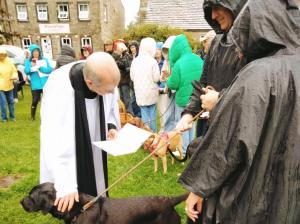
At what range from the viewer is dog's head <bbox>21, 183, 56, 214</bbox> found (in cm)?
248

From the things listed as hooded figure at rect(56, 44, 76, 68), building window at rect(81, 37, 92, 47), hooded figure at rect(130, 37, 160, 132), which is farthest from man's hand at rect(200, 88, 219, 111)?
building window at rect(81, 37, 92, 47)

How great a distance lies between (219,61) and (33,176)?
159 inches

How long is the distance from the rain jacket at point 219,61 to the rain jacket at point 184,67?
222cm

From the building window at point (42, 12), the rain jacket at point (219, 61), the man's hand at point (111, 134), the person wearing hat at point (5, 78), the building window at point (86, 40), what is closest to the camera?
the rain jacket at point (219, 61)

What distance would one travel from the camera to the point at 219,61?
8.51 ft

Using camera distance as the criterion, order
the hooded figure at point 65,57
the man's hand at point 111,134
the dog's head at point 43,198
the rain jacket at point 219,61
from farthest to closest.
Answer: the hooded figure at point 65,57, the man's hand at point 111,134, the dog's head at point 43,198, the rain jacket at point 219,61

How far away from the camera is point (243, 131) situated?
57.4 inches

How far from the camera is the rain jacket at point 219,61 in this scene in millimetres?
2291

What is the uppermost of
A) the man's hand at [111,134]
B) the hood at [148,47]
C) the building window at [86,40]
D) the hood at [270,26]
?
the hood at [270,26]

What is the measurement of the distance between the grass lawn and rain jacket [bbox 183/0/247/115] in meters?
1.96

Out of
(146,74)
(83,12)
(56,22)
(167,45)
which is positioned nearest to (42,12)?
(56,22)

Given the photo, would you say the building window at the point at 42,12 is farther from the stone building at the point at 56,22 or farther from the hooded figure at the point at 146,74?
the hooded figure at the point at 146,74

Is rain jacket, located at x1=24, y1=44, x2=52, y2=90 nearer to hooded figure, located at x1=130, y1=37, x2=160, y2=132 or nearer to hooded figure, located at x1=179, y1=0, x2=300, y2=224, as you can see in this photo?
hooded figure, located at x1=130, y1=37, x2=160, y2=132

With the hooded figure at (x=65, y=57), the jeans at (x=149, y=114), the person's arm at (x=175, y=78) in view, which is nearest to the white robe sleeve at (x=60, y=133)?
the person's arm at (x=175, y=78)
